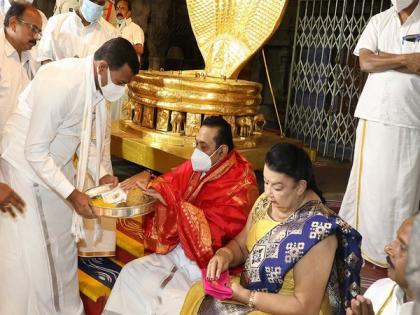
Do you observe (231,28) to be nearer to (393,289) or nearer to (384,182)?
(384,182)

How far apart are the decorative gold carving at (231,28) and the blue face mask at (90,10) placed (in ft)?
4.87

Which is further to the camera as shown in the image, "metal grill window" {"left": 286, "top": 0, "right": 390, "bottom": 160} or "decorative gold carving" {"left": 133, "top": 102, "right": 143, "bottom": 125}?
"metal grill window" {"left": 286, "top": 0, "right": 390, "bottom": 160}

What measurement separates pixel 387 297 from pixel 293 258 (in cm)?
38

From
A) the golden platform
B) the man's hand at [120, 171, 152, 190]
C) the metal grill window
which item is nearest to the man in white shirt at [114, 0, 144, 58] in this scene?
the golden platform

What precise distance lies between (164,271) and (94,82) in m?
1.03

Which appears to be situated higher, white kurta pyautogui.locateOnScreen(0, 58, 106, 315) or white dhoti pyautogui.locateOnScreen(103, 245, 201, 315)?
white kurta pyautogui.locateOnScreen(0, 58, 106, 315)

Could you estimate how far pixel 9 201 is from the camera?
2.54 m

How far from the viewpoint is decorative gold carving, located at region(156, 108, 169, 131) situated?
526 centimetres

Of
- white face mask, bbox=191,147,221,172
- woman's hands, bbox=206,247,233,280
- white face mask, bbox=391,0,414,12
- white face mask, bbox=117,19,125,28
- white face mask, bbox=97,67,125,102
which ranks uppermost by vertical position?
white face mask, bbox=391,0,414,12

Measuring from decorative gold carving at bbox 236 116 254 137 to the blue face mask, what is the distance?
1.65 meters

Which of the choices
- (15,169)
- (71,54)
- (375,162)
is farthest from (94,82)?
(71,54)

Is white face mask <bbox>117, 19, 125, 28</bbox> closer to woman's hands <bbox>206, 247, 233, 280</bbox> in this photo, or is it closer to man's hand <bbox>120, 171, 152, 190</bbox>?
man's hand <bbox>120, 171, 152, 190</bbox>

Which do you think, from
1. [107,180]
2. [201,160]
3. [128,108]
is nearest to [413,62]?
[201,160]

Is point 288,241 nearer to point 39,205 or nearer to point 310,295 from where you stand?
point 310,295
